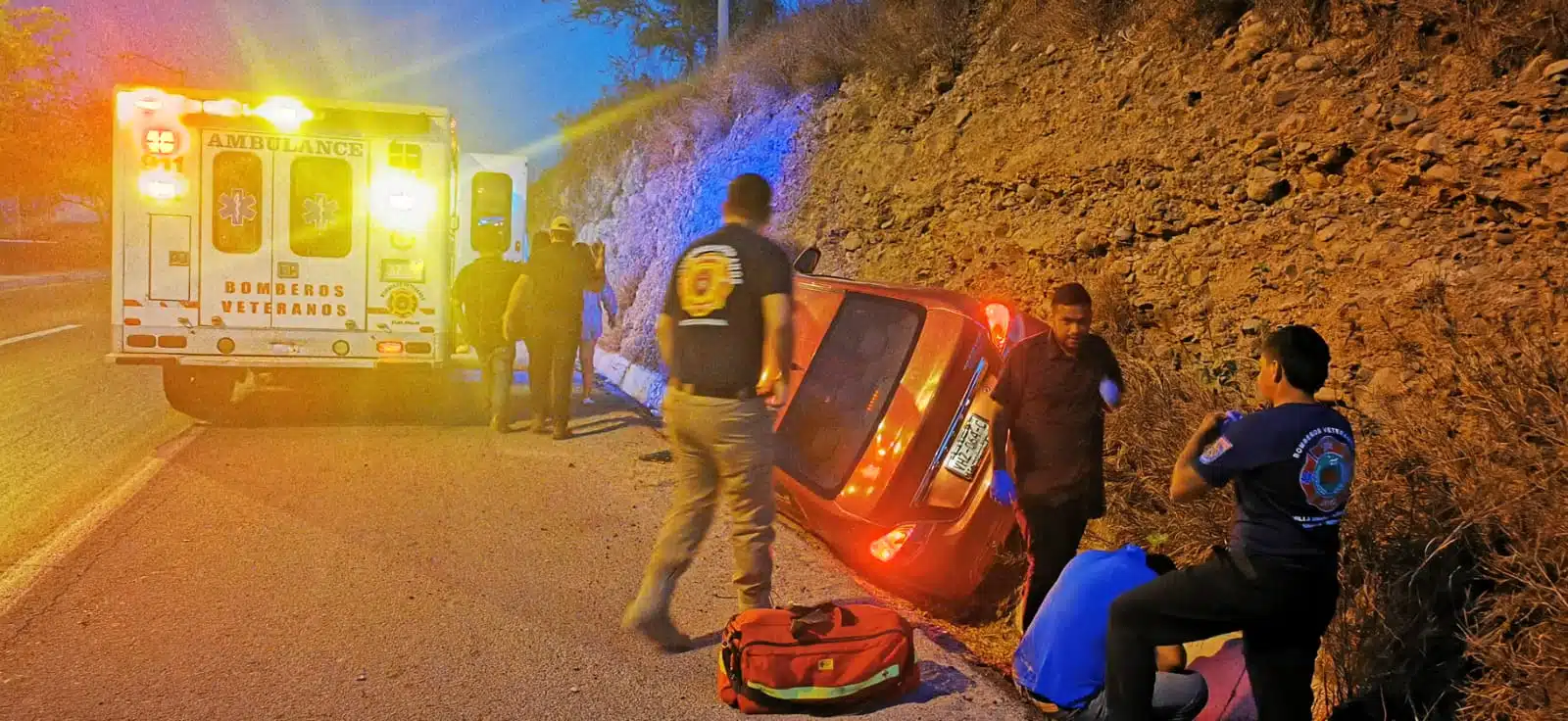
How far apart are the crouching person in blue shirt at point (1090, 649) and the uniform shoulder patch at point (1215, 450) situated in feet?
2.11

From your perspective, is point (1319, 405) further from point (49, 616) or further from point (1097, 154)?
point (1097, 154)

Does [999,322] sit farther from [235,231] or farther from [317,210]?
[235,231]

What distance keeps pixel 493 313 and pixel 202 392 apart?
2.79m

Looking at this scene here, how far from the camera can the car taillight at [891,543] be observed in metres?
4.95

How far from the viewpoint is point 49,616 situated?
484 centimetres

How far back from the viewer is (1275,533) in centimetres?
309

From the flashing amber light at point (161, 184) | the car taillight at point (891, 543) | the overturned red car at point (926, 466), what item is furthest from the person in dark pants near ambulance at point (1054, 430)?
the flashing amber light at point (161, 184)

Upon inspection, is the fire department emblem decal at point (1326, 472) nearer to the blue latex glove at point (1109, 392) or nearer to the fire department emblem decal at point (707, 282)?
the blue latex glove at point (1109, 392)

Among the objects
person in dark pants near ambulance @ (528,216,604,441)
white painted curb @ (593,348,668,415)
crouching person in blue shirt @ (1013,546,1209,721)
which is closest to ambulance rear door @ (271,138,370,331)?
person in dark pants near ambulance @ (528,216,604,441)

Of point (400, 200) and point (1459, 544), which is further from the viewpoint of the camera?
point (400, 200)

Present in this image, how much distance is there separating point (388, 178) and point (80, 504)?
13.1 ft

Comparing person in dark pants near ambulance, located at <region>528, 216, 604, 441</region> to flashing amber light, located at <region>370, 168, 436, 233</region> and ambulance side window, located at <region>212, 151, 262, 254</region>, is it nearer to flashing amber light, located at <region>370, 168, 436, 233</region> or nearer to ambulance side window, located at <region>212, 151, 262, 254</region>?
flashing amber light, located at <region>370, 168, 436, 233</region>

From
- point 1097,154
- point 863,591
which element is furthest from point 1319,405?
point 1097,154

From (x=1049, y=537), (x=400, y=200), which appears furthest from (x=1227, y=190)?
(x=400, y=200)
